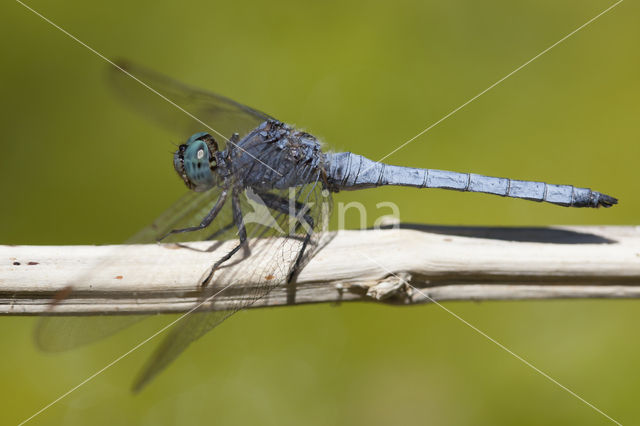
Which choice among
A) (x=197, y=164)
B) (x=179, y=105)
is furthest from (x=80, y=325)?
(x=179, y=105)

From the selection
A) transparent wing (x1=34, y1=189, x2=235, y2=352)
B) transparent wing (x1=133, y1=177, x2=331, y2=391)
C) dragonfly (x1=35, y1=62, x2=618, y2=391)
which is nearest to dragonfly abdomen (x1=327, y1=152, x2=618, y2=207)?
dragonfly (x1=35, y1=62, x2=618, y2=391)

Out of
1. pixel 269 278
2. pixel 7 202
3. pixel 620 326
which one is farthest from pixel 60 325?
pixel 620 326

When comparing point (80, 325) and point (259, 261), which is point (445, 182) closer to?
point (259, 261)

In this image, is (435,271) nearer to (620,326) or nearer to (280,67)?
(620,326)

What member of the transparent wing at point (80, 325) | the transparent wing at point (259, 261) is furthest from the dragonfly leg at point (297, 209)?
the transparent wing at point (80, 325)

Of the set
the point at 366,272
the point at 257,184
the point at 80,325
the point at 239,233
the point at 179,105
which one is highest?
the point at 179,105

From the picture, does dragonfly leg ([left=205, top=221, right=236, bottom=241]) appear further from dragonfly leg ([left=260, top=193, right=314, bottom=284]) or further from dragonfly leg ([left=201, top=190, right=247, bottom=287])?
dragonfly leg ([left=260, top=193, right=314, bottom=284])
